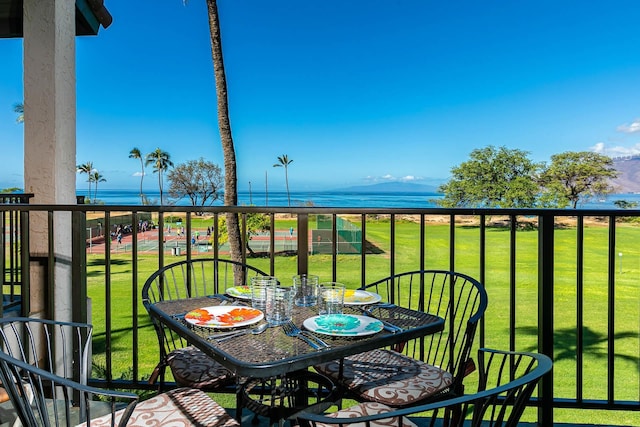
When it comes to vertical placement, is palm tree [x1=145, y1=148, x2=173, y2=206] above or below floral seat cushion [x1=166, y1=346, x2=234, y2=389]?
above

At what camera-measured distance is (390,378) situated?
171 centimetres

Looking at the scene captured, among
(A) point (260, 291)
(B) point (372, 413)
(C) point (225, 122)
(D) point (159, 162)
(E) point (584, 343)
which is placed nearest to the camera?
(B) point (372, 413)

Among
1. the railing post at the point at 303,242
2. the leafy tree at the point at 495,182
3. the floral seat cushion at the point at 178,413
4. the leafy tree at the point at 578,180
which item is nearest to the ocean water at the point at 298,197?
the leafy tree at the point at 495,182

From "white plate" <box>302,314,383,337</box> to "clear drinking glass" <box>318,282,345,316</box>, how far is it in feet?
0.20

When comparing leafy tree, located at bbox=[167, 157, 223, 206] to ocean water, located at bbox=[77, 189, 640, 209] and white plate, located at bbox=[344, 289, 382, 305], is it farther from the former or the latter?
white plate, located at bbox=[344, 289, 382, 305]

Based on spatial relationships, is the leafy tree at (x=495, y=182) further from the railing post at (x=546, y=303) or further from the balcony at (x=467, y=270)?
the railing post at (x=546, y=303)

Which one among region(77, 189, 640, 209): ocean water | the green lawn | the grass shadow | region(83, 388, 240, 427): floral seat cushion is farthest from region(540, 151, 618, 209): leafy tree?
region(83, 388, 240, 427): floral seat cushion

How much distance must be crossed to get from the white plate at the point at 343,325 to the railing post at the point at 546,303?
3.71ft

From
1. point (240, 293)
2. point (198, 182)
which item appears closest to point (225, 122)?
point (240, 293)

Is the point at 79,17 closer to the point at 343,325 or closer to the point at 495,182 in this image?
the point at 343,325

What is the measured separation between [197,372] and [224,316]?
0.44 metres

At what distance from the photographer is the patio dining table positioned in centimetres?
112

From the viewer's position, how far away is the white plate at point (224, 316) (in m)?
1.41

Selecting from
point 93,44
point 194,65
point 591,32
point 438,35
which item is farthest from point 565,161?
point 93,44
